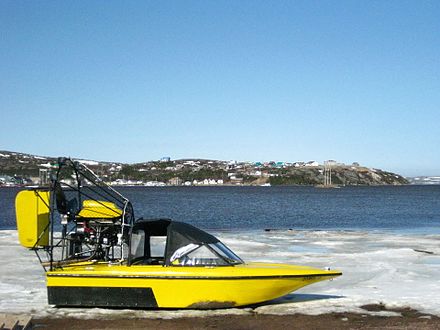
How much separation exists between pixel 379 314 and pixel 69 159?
7442mm

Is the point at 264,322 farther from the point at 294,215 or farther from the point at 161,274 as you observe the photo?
the point at 294,215

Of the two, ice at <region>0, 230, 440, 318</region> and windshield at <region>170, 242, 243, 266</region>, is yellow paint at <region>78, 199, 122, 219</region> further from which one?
ice at <region>0, 230, 440, 318</region>

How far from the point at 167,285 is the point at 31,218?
3377mm

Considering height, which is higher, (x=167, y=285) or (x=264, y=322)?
(x=167, y=285)

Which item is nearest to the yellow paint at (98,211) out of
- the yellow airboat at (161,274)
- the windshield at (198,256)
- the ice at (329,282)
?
the yellow airboat at (161,274)

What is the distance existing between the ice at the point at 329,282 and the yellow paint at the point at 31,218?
1377 mm

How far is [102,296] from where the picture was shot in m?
12.4

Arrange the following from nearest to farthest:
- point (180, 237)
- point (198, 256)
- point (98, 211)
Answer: point (198, 256) < point (180, 237) < point (98, 211)

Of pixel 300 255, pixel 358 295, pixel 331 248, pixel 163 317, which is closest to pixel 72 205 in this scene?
pixel 163 317

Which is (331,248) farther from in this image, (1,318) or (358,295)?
(1,318)

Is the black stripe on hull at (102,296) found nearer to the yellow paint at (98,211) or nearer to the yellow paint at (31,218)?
the yellow paint at (31,218)

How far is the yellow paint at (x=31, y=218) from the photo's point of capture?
13.1 metres

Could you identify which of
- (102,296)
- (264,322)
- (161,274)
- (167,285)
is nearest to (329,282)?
(264,322)

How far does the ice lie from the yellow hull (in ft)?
0.77
